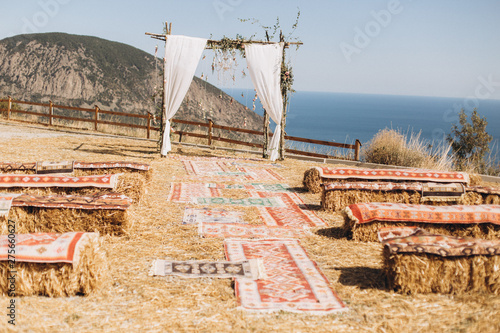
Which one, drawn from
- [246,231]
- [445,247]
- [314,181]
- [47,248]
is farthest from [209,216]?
[445,247]

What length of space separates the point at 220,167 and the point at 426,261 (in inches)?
280

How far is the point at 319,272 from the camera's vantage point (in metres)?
4.33

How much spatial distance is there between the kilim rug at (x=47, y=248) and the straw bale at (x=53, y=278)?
0.17 feet

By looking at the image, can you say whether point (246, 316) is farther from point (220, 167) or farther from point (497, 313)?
point (220, 167)

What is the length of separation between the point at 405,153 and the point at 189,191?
21.3 ft

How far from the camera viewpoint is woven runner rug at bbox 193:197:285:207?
7137mm

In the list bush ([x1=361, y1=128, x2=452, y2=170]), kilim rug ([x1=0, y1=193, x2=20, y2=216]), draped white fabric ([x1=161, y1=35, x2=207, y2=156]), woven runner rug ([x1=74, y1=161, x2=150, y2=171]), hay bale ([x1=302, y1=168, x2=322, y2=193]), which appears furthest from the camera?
bush ([x1=361, y1=128, x2=452, y2=170])

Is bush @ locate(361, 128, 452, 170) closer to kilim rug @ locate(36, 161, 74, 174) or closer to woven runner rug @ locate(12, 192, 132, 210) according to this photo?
kilim rug @ locate(36, 161, 74, 174)

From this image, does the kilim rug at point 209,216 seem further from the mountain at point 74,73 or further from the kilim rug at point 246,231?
the mountain at point 74,73

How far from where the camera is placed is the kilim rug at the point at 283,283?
3574 mm

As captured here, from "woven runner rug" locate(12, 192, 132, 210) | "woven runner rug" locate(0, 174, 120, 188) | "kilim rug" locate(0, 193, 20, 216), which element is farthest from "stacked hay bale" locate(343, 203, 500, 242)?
"kilim rug" locate(0, 193, 20, 216)

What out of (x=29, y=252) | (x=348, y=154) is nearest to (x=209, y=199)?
(x=29, y=252)

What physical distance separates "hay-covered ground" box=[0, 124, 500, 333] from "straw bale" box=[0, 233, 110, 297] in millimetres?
75

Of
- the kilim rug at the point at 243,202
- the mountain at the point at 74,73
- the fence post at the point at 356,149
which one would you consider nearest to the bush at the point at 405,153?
the fence post at the point at 356,149
